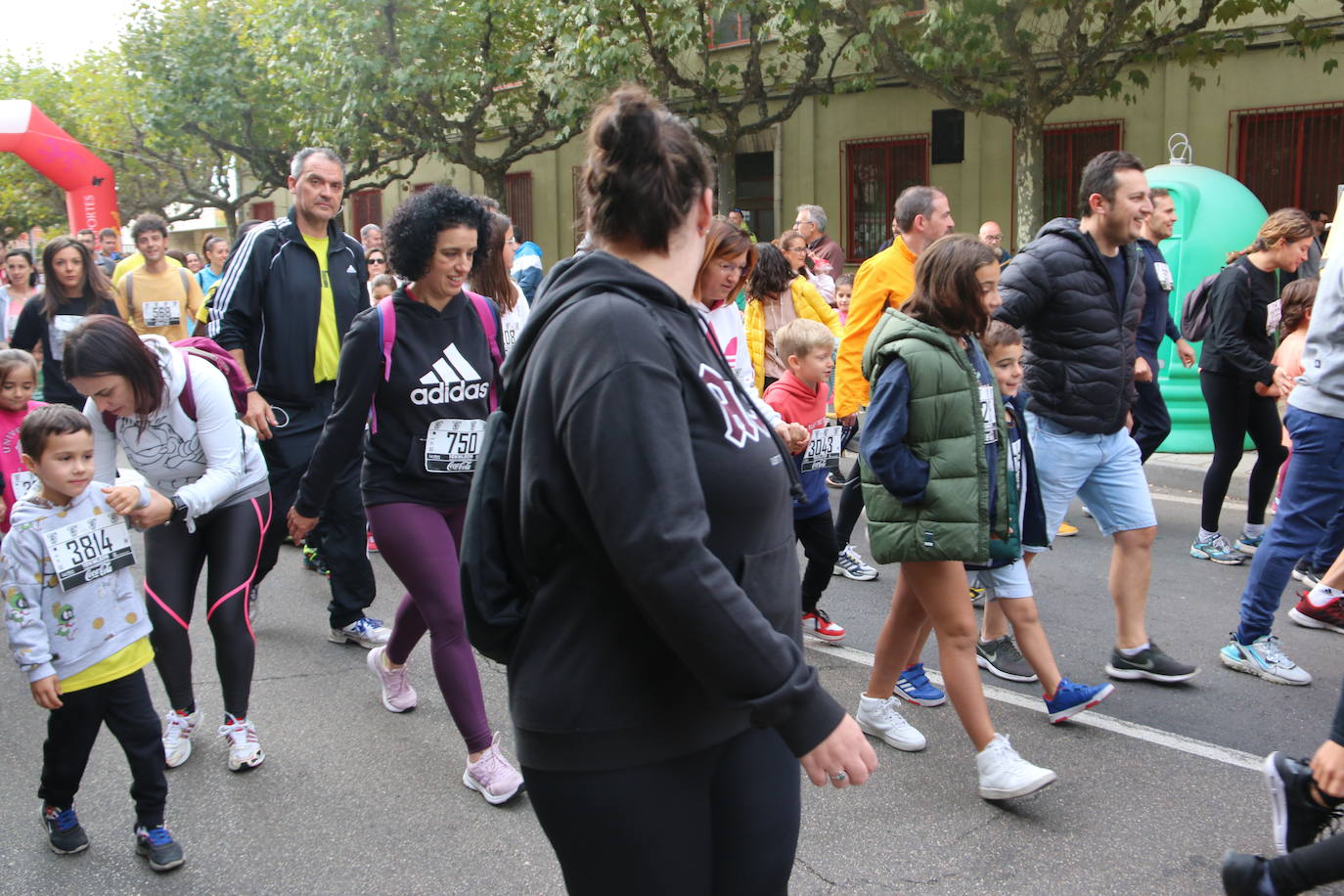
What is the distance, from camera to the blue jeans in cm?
452

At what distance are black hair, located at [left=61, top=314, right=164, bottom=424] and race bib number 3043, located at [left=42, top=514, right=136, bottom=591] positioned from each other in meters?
0.44

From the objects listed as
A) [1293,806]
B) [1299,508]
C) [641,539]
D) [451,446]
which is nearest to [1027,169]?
[1299,508]

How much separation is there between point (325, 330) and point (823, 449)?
2.27 meters

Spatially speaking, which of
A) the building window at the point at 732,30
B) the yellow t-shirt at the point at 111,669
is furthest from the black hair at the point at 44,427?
the building window at the point at 732,30

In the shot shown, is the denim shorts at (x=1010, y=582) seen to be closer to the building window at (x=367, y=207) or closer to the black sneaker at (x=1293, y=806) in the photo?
the black sneaker at (x=1293, y=806)

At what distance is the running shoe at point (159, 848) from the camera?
11.3ft

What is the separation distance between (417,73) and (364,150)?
353cm

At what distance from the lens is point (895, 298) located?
5711 millimetres

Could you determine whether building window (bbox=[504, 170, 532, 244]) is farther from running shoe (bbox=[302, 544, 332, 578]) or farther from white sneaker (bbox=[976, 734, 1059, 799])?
white sneaker (bbox=[976, 734, 1059, 799])

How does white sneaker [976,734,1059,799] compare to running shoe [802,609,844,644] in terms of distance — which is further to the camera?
running shoe [802,609,844,644]

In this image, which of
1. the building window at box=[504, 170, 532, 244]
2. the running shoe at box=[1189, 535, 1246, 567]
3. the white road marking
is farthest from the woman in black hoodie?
the building window at box=[504, 170, 532, 244]

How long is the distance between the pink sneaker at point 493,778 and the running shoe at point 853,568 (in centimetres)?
278

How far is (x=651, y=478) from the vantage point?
1587 millimetres

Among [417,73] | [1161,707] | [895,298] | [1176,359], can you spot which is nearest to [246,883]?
[1161,707]
